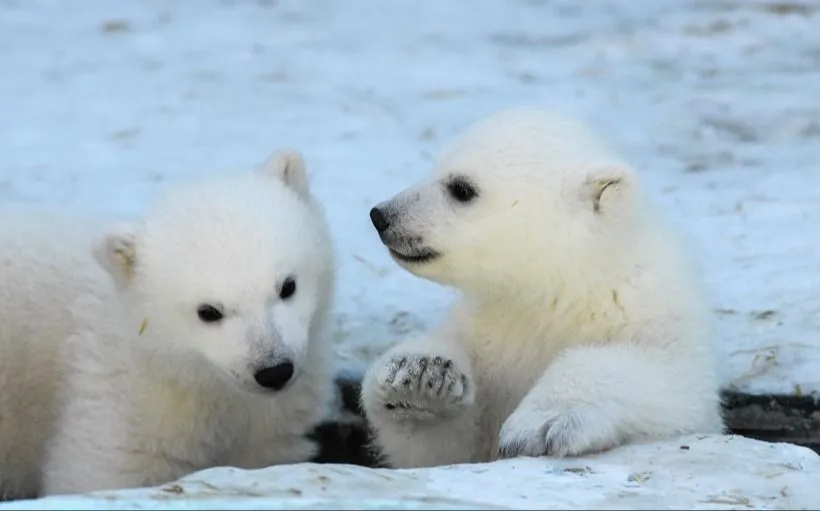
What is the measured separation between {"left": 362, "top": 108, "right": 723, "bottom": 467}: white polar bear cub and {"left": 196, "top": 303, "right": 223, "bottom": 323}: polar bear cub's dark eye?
0.56 meters

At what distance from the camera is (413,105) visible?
8.57 metres

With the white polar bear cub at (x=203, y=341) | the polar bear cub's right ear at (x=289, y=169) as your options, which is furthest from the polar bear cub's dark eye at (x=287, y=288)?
the polar bear cub's right ear at (x=289, y=169)

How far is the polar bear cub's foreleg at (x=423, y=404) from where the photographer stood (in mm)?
4512

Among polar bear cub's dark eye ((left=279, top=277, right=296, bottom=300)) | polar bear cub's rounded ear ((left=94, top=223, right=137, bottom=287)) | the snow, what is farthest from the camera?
polar bear cub's rounded ear ((left=94, top=223, right=137, bottom=287))

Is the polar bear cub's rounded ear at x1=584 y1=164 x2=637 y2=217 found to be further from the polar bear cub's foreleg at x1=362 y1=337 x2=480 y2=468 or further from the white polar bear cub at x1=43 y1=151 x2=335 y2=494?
the white polar bear cub at x1=43 y1=151 x2=335 y2=494

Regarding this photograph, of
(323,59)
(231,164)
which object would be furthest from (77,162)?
(323,59)

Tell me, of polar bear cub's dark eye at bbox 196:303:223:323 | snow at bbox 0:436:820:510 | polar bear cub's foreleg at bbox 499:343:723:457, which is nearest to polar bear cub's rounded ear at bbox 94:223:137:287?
polar bear cub's dark eye at bbox 196:303:223:323

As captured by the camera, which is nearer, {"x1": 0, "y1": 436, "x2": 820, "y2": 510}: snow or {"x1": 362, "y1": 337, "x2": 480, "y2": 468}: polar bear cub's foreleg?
{"x1": 0, "y1": 436, "x2": 820, "y2": 510}: snow

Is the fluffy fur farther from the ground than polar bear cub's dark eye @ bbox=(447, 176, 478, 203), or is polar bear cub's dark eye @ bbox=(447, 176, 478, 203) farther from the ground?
polar bear cub's dark eye @ bbox=(447, 176, 478, 203)

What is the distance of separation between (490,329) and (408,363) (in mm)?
485

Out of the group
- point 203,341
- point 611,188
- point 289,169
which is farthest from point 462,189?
point 203,341

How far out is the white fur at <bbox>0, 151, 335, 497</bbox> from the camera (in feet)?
14.4

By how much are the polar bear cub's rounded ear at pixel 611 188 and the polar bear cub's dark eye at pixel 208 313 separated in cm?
125

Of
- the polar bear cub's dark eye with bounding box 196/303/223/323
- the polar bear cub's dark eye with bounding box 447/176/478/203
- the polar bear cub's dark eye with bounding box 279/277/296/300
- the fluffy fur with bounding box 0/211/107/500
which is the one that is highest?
the polar bear cub's dark eye with bounding box 447/176/478/203
